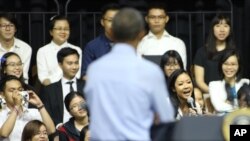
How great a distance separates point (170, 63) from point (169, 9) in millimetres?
2203

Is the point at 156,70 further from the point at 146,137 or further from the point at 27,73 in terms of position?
the point at 27,73

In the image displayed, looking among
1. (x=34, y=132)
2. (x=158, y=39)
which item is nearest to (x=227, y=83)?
(x=158, y=39)

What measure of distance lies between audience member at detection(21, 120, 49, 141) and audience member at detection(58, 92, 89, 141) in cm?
33

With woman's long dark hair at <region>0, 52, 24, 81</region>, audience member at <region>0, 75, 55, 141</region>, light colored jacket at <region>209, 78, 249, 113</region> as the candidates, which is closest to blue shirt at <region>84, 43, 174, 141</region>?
audience member at <region>0, 75, 55, 141</region>

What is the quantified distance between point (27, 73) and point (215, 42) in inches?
83.8

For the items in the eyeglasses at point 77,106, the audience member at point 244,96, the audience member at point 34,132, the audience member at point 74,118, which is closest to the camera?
the audience member at point 244,96

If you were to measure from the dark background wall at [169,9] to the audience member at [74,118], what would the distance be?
7.37 feet

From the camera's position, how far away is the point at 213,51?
32.7 feet

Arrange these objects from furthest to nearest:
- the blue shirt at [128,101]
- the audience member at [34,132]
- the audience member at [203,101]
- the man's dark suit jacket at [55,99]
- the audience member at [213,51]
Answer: the audience member at [213,51]
the man's dark suit jacket at [55,99]
the audience member at [203,101]
the audience member at [34,132]
the blue shirt at [128,101]

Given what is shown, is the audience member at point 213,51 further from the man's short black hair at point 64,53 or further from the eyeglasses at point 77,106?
the eyeglasses at point 77,106

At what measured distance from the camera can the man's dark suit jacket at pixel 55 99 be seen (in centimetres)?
946

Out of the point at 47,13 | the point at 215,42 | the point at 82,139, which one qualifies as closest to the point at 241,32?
the point at 215,42

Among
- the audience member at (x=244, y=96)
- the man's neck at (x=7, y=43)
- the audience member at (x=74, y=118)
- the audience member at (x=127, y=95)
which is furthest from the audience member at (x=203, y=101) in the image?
the audience member at (x=127, y=95)

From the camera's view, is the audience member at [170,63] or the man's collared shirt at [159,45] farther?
the man's collared shirt at [159,45]
